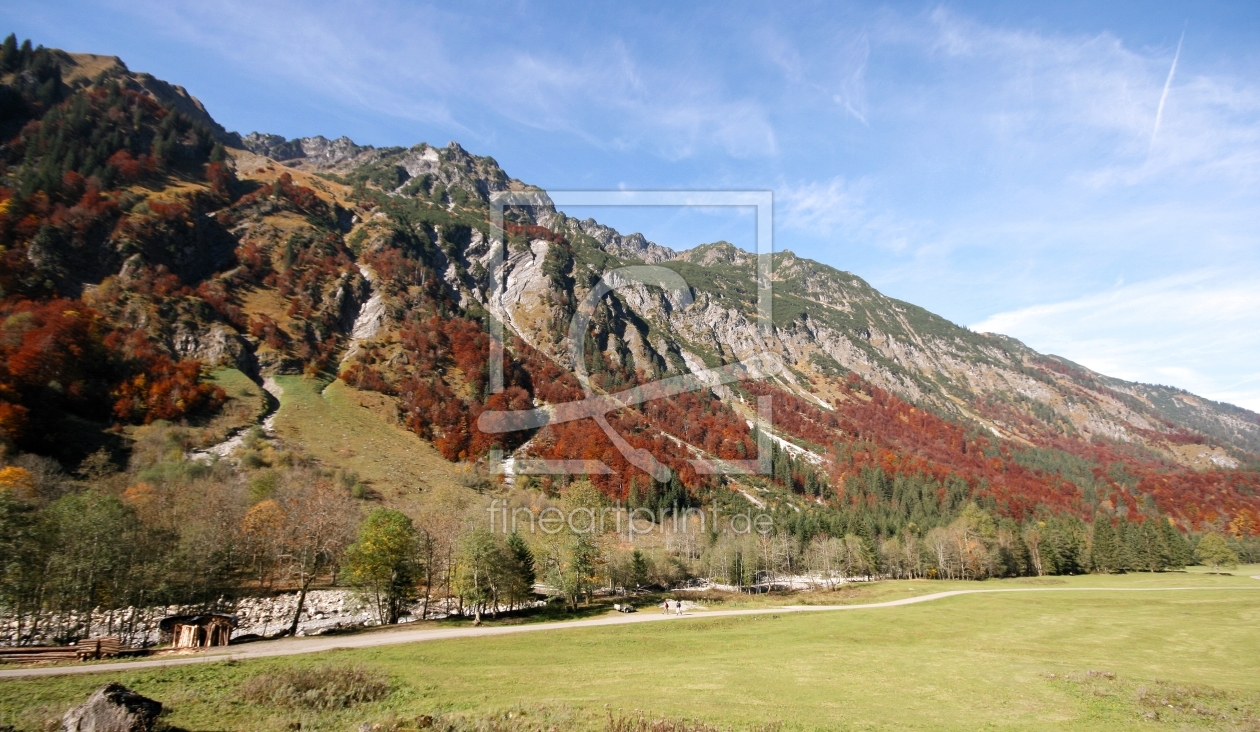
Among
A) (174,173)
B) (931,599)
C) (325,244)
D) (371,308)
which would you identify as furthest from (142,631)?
(174,173)

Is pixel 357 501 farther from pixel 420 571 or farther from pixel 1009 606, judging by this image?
pixel 1009 606

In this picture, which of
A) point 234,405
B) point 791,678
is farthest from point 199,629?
point 234,405

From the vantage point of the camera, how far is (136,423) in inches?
3541

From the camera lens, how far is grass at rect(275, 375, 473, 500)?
94.2 meters

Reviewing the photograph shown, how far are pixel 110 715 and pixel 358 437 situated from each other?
103057 millimetres

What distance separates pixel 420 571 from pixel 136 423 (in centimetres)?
7732

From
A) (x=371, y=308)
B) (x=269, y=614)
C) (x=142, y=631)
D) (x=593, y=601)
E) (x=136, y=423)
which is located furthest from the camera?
(x=371, y=308)

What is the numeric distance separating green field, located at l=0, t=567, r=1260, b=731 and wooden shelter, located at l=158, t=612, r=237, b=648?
897cm

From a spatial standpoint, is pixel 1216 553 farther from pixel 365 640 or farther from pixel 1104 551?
pixel 365 640

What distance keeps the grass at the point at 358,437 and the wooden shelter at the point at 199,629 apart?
183ft

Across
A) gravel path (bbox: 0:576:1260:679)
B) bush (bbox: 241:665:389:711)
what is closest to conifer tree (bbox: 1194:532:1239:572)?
gravel path (bbox: 0:576:1260:679)
